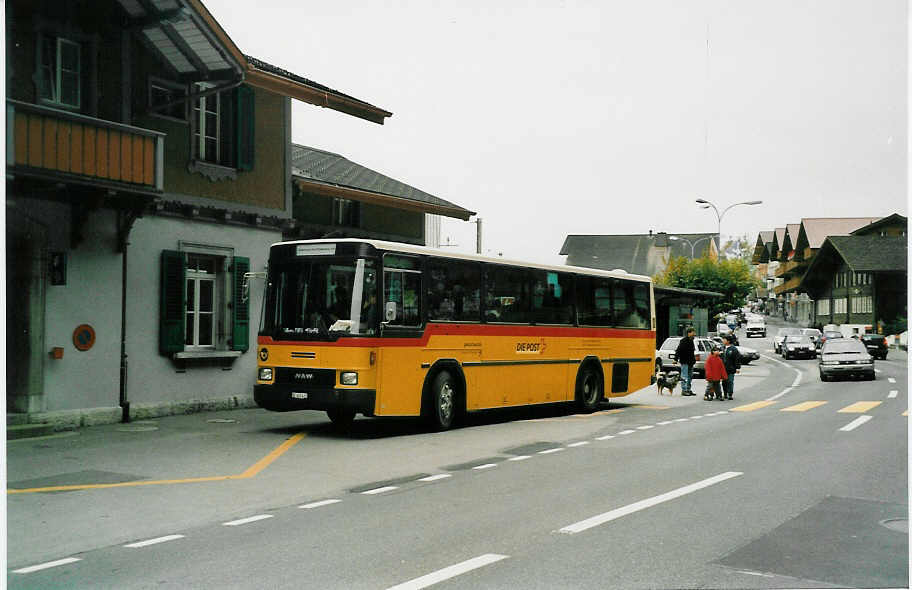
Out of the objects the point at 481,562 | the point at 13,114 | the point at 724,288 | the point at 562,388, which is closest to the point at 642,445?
the point at 562,388

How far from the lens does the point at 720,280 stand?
5862 centimetres

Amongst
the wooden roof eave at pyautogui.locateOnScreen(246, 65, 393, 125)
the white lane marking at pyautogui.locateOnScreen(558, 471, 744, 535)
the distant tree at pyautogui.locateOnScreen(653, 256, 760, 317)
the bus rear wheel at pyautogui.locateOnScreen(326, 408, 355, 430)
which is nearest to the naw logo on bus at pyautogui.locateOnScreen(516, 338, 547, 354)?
the bus rear wheel at pyautogui.locateOnScreen(326, 408, 355, 430)

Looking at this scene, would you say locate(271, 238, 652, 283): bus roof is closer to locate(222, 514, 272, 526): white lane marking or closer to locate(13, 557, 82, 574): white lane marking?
locate(222, 514, 272, 526): white lane marking

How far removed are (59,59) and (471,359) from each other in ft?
27.4

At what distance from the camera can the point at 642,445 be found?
45.3ft

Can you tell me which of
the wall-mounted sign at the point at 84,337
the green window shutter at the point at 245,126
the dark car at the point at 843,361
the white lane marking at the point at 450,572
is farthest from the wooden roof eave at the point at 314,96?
the dark car at the point at 843,361

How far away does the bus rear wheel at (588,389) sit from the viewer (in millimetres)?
19922

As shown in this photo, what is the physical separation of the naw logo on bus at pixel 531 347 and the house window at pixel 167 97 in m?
7.61

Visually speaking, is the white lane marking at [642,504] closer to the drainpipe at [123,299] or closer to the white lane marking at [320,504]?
the white lane marking at [320,504]

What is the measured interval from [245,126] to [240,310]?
3770 millimetres

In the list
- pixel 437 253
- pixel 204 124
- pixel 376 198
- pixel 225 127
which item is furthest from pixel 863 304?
pixel 204 124

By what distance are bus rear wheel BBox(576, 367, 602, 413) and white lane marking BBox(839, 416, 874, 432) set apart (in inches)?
207

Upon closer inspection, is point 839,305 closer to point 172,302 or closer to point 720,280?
point 172,302

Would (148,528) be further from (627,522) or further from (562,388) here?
(562,388)
